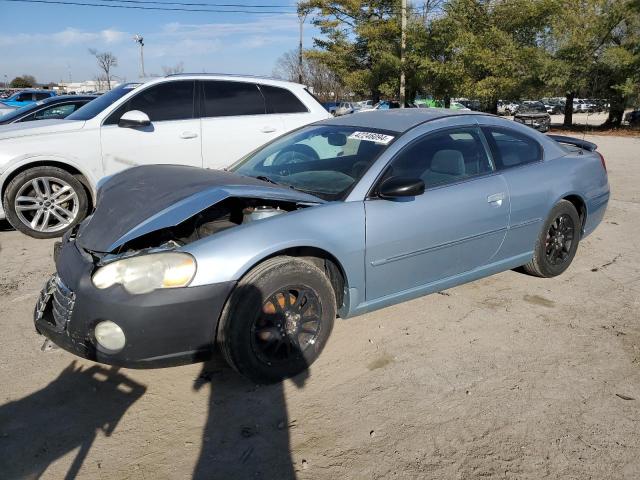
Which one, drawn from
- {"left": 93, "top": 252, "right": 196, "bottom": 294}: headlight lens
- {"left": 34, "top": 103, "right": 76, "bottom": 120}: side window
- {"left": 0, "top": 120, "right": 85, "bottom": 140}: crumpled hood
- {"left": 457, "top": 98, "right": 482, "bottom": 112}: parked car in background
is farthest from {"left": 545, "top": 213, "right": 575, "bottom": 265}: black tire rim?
{"left": 457, "top": 98, "right": 482, "bottom": 112}: parked car in background

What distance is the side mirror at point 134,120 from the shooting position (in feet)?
18.0

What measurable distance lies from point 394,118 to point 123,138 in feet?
10.8

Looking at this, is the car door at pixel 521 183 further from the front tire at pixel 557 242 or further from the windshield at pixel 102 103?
the windshield at pixel 102 103

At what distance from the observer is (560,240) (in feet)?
14.5

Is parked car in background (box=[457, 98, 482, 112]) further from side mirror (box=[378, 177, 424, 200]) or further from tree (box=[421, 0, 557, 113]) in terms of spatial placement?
side mirror (box=[378, 177, 424, 200])

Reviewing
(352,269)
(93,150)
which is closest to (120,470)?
(352,269)

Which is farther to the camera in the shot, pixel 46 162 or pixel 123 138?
pixel 123 138

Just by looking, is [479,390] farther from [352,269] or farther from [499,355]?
[352,269]

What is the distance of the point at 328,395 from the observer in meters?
2.81

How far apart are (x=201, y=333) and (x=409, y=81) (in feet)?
97.3

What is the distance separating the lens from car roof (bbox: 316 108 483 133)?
A: 366 cm

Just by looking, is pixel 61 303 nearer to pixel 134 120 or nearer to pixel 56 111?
pixel 134 120

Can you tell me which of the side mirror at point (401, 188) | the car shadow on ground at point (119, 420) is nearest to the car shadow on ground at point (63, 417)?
the car shadow on ground at point (119, 420)

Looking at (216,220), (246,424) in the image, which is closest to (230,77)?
(216,220)
